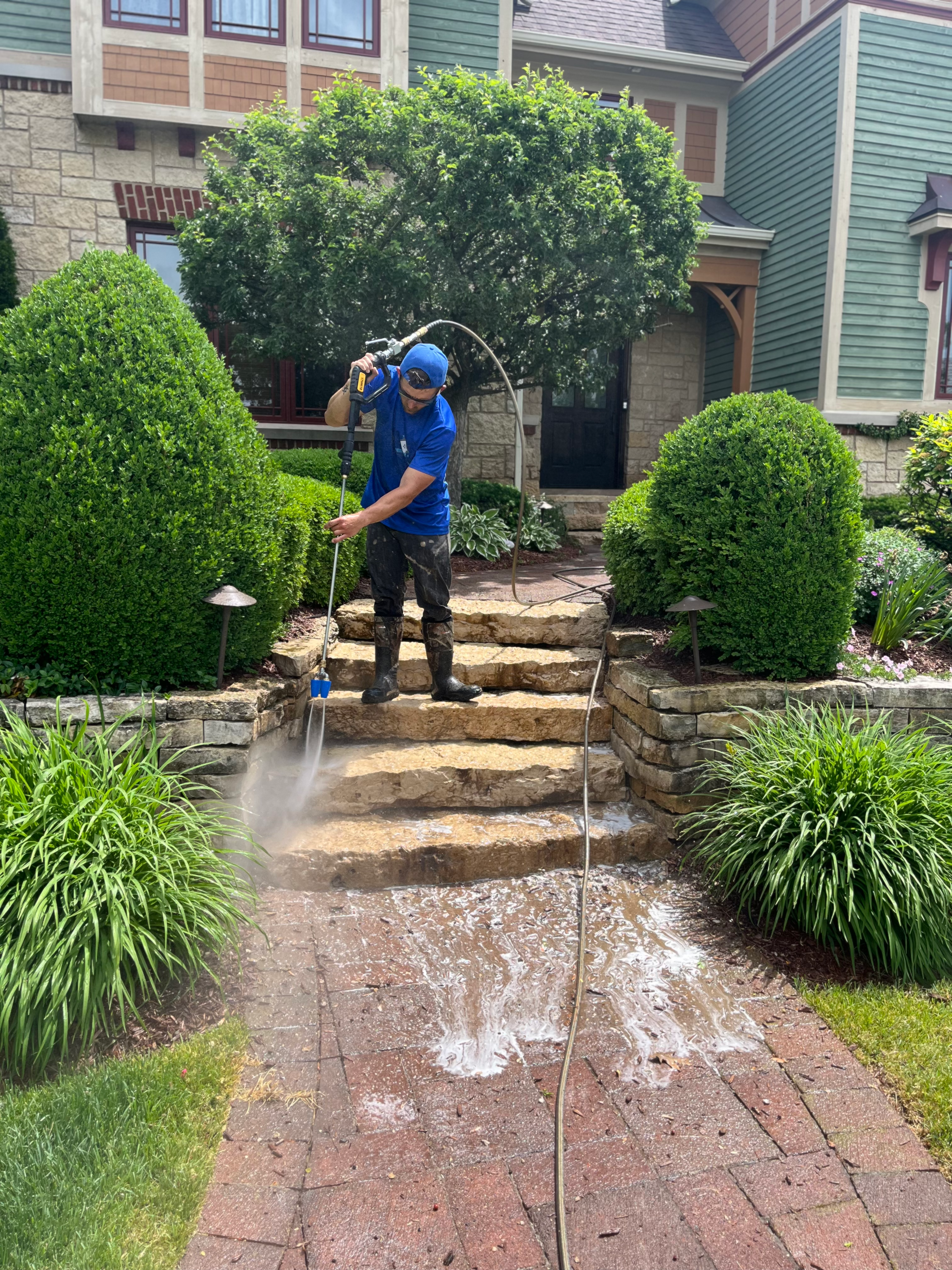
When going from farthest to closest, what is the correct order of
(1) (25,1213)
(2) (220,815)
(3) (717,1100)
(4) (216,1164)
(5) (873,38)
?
(5) (873,38)
(2) (220,815)
(3) (717,1100)
(4) (216,1164)
(1) (25,1213)

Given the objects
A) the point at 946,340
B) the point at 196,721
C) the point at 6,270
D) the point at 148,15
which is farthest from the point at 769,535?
the point at 946,340

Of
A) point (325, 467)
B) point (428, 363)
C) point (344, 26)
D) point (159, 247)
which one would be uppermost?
point (344, 26)

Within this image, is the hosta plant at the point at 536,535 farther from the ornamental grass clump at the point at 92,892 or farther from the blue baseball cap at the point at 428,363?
the ornamental grass clump at the point at 92,892

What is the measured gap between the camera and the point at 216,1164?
2.28 meters

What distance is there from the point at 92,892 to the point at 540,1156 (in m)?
1.47

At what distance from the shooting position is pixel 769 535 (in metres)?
4.17

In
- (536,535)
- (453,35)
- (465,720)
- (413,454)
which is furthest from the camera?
(453,35)

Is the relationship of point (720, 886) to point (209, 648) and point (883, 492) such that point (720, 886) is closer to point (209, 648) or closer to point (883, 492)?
point (209, 648)

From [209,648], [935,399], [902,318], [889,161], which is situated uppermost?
[889,161]

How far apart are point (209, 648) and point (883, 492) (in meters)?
10.6

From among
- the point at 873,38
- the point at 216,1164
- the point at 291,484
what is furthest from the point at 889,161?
the point at 216,1164

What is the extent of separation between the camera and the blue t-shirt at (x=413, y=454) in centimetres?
425

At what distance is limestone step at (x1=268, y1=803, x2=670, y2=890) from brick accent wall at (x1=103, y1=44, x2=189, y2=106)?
9.22 m

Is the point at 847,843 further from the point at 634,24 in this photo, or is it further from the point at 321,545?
the point at 634,24
